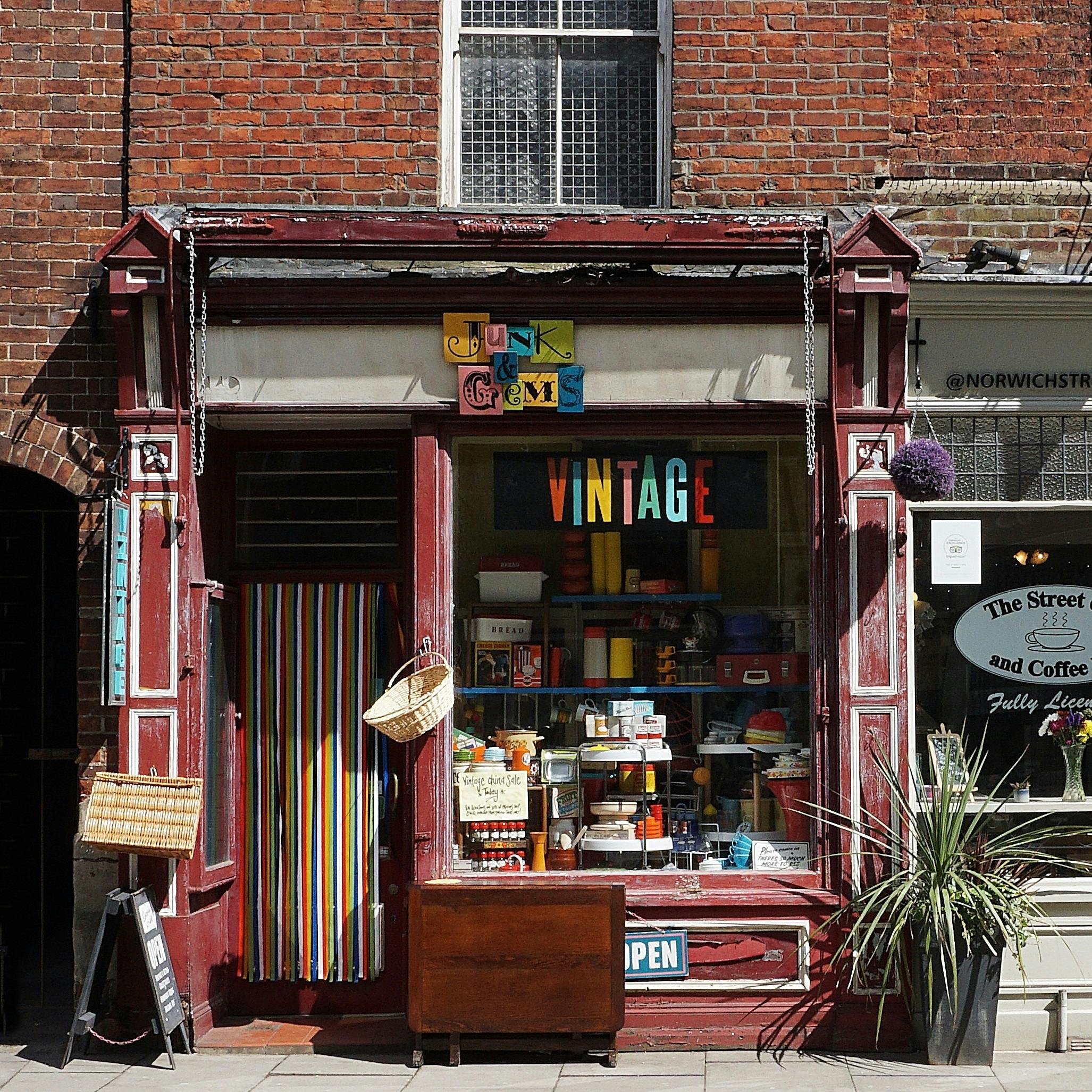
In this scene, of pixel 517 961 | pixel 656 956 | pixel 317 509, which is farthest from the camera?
pixel 317 509

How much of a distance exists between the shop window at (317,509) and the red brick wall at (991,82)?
3654mm

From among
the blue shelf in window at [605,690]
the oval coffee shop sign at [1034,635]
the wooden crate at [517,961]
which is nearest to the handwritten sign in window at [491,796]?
the blue shelf in window at [605,690]

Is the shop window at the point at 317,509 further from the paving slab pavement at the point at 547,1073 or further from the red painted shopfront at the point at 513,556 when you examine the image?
the paving slab pavement at the point at 547,1073

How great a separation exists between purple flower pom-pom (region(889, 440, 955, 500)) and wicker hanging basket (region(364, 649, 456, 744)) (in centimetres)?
265

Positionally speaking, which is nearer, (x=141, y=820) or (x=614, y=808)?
(x=141, y=820)

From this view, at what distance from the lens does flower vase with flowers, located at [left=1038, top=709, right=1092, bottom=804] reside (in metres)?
7.28

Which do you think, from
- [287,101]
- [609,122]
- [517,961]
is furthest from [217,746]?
[609,122]

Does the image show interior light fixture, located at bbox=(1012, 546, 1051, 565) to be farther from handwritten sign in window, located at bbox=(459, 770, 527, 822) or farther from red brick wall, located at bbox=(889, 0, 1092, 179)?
handwritten sign in window, located at bbox=(459, 770, 527, 822)

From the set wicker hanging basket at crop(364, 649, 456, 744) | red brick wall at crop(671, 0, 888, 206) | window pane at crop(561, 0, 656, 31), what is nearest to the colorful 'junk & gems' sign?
red brick wall at crop(671, 0, 888, 206)

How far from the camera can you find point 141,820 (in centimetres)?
679

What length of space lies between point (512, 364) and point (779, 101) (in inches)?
87.9

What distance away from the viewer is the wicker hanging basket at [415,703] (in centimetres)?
683

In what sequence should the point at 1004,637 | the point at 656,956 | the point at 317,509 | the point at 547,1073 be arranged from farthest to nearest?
1. the point at 317,509
2. the point at 1004,637
3. the point at 656,956
4. the point at 547,1073

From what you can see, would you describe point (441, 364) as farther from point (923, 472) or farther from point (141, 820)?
point (141, 820)
